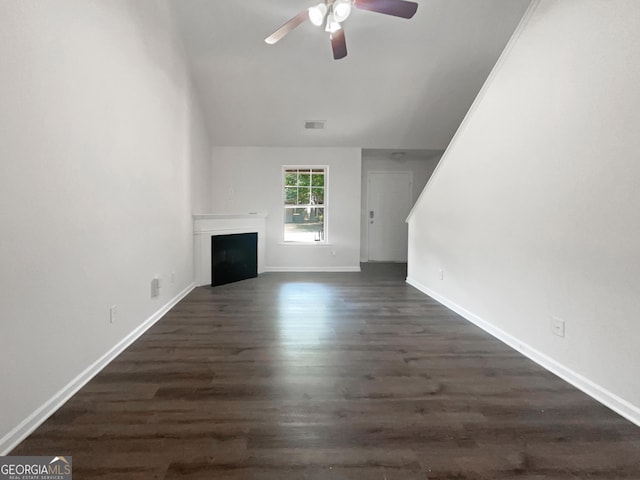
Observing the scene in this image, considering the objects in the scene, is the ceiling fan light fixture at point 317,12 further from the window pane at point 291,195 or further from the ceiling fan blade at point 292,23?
the window pane at point 291,195

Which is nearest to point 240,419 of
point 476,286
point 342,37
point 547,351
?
point 547,351

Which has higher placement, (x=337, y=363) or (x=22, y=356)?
(x=22, y=356)

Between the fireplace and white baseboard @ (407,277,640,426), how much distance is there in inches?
130

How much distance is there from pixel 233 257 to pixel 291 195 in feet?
5.72

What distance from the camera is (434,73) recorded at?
14.5ft

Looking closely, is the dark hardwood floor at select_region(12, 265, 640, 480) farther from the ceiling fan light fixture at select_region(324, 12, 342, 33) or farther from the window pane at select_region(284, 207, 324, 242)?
the window pane at select_region(284, 207, 324, 242)

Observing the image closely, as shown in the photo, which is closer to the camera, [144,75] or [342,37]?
[144,75]

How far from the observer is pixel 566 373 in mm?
1998

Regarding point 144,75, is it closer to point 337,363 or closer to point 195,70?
point 195,70

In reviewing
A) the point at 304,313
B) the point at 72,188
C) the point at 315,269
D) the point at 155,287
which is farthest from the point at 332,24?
the point at 315,269

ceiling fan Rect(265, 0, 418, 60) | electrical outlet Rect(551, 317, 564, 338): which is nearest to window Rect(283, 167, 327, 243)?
ceiling fan Rect(265, 0, 418, 60)

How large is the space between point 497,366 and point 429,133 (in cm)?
443

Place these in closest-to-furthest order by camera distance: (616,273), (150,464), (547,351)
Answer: (150,464), (616,273), (547,351)

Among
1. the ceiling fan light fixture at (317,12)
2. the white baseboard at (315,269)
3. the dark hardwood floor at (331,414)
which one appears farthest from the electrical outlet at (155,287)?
the white baseboard at (315,269)
